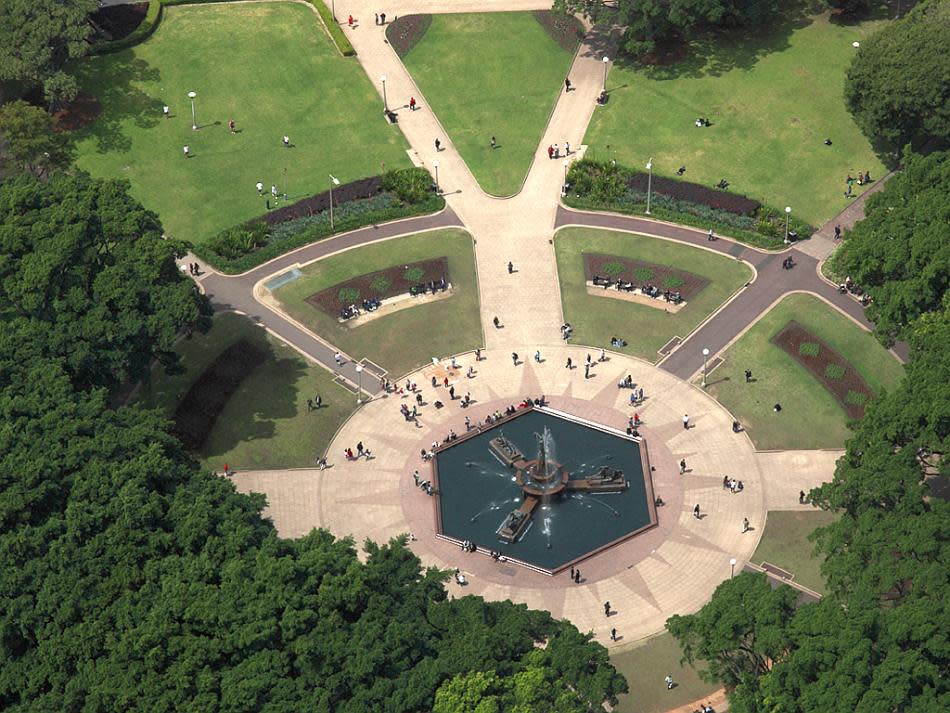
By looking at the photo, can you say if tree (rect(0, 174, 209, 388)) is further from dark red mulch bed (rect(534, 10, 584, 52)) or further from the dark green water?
dark red mulch bed (rect(534, 10, 584, 52))

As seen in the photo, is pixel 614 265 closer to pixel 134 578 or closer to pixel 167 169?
pixel 167 169

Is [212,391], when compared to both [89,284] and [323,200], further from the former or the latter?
[323,200]

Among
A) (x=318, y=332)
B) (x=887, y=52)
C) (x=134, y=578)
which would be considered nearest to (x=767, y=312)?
(x=887, y=52)

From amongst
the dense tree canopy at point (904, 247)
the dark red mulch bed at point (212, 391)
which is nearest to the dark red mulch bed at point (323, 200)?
the dark red mulch bed at point (212, 391)

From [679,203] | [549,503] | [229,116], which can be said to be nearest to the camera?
[549,503]

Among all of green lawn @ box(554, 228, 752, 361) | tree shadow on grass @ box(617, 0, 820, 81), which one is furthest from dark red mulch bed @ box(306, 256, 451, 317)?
tree shadow on grass @ box(617, 0, 820, 81)

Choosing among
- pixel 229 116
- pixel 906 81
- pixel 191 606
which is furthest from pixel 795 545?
pixel 229 116
